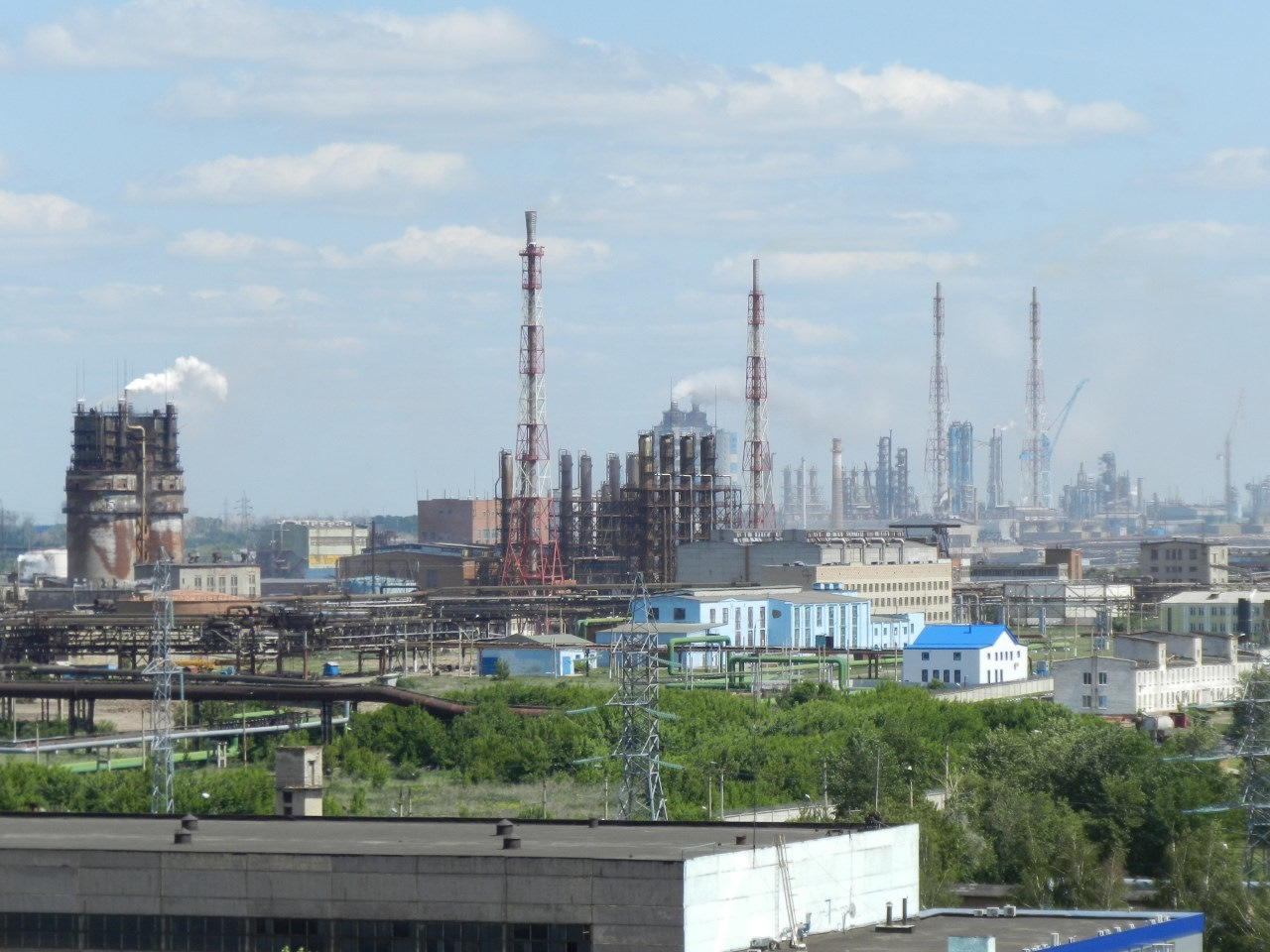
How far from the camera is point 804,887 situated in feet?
77.9

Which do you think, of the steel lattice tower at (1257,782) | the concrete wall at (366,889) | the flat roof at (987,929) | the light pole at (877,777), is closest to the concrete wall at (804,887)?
the flat roof at (987,929)

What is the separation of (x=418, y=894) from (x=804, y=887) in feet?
12.5

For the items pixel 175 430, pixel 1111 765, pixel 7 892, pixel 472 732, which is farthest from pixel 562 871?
pixel 175 430

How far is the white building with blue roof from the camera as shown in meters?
74.2

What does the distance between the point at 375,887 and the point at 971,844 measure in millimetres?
19660

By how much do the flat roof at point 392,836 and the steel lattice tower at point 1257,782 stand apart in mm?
8511

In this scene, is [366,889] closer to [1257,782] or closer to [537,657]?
[1257,782]

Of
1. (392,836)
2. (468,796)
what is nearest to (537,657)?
(468,796)

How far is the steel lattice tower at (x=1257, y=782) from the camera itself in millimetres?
32375

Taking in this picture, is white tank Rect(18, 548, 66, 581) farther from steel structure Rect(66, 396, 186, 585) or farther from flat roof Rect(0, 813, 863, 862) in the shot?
flat roof Rect(0, 813, 863, 862)

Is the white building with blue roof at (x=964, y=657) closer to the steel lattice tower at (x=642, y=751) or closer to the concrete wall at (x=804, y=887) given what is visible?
the steel lattice tower at (x=642, y=751)

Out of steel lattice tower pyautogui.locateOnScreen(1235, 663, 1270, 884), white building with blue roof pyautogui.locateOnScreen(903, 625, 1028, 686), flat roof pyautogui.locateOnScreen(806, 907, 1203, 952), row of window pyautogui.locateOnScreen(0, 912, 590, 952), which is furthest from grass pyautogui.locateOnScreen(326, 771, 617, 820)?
white building with blue roof pyautogui.locateOnScreen(903, 625, 1028, 686)

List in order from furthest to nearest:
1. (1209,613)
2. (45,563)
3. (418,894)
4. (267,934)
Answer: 1. (45,563)
2. (1209,613)
3. (267,934)
4. (418,894)

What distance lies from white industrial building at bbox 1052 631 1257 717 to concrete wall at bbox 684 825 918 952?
4047 cm
